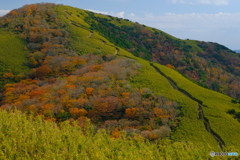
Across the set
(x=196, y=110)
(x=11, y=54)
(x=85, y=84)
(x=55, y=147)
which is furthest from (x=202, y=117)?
(x=11, y=54)

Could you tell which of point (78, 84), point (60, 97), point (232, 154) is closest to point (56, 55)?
point (78, 84)

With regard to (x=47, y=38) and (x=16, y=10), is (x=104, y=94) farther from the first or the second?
(x=16, y=10)

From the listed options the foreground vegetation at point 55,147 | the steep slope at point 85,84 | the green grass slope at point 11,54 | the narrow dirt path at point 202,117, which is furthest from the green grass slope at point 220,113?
the green grass slope at point 11,54

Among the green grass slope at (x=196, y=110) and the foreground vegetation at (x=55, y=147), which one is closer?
the foreground vegetation at (x=55, y=147)

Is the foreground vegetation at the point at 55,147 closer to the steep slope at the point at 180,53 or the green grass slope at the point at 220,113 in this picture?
the green grass slope at the point at 220,113

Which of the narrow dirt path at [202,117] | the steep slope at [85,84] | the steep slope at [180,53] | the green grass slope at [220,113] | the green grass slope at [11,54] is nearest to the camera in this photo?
the narrow dirt path at [202,117]

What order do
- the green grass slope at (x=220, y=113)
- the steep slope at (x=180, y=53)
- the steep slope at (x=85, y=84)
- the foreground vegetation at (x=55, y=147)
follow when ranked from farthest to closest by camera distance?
the steep slope at (x=180, y=53) < the steep slope at (x=85, y=84) < the green grass slope at (x=220, y=113) < the foreground vegetation at (x=55, y=147)

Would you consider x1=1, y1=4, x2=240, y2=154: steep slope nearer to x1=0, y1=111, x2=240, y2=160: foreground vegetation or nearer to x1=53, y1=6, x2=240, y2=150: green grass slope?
x1=53, y1=6, x2=240, y2=150: green grass slope

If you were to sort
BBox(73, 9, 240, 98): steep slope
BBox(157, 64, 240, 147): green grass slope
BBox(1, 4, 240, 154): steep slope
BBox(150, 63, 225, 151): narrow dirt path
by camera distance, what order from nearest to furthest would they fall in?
1. BBox(150, 63, 225, 151): narrow dirt path
2. BBox(157, 64, 240, 147): green grass slope
3. BBox(1, 4, 240, 154): steep slope
4. BBox(73, 9, 240, 98): steep slope

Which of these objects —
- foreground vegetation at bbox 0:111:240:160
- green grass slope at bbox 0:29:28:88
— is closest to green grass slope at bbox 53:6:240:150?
foreground vegetation at bbox 0:111:240:160

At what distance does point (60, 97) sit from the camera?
45125 mm

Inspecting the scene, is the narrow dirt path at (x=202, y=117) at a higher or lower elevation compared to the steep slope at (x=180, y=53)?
lower

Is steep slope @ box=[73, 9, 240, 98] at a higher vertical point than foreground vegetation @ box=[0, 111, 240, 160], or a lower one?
higher

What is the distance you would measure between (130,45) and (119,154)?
101580 millimetres
